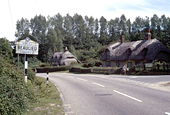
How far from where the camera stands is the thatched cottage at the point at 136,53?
Result: 6194 cm

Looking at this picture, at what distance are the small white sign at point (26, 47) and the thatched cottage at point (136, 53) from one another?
4550 cm

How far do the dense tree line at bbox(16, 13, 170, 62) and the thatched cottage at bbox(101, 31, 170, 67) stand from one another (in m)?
34.4

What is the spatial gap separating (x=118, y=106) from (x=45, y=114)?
3512 millimetres

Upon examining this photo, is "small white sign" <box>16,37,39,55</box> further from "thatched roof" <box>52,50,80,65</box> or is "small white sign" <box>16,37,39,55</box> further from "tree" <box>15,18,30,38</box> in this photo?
"tree" <box>15,18,30,38</box>

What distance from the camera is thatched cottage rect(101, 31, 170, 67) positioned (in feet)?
203

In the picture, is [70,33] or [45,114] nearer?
[45,114]

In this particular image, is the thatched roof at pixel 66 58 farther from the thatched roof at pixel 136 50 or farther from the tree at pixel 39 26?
the tree at pixel 39 26

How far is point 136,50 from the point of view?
66.1m

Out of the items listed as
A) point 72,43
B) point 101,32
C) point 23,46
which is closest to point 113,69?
point 23,46

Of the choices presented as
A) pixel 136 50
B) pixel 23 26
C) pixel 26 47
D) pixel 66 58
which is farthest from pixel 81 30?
pixel 26 47

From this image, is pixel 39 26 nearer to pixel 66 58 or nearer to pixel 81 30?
pixel 81 30

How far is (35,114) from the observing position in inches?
433

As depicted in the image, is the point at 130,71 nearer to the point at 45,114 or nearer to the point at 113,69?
the point at 113,69

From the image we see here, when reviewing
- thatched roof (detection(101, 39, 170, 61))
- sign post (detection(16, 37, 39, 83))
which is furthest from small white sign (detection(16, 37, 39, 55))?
thatched roof (detection(101, 39, 170, 61))
